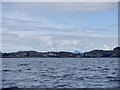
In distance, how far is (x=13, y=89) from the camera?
801cm

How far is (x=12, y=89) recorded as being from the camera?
8016 mm

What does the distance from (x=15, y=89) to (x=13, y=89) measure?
0.18 feet

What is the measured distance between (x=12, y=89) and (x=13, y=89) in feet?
0.09

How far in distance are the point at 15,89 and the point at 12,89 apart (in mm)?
80

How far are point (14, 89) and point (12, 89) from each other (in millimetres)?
56

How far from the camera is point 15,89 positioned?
26.2 ft

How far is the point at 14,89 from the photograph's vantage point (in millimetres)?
7992

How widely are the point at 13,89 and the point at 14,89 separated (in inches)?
1.2
